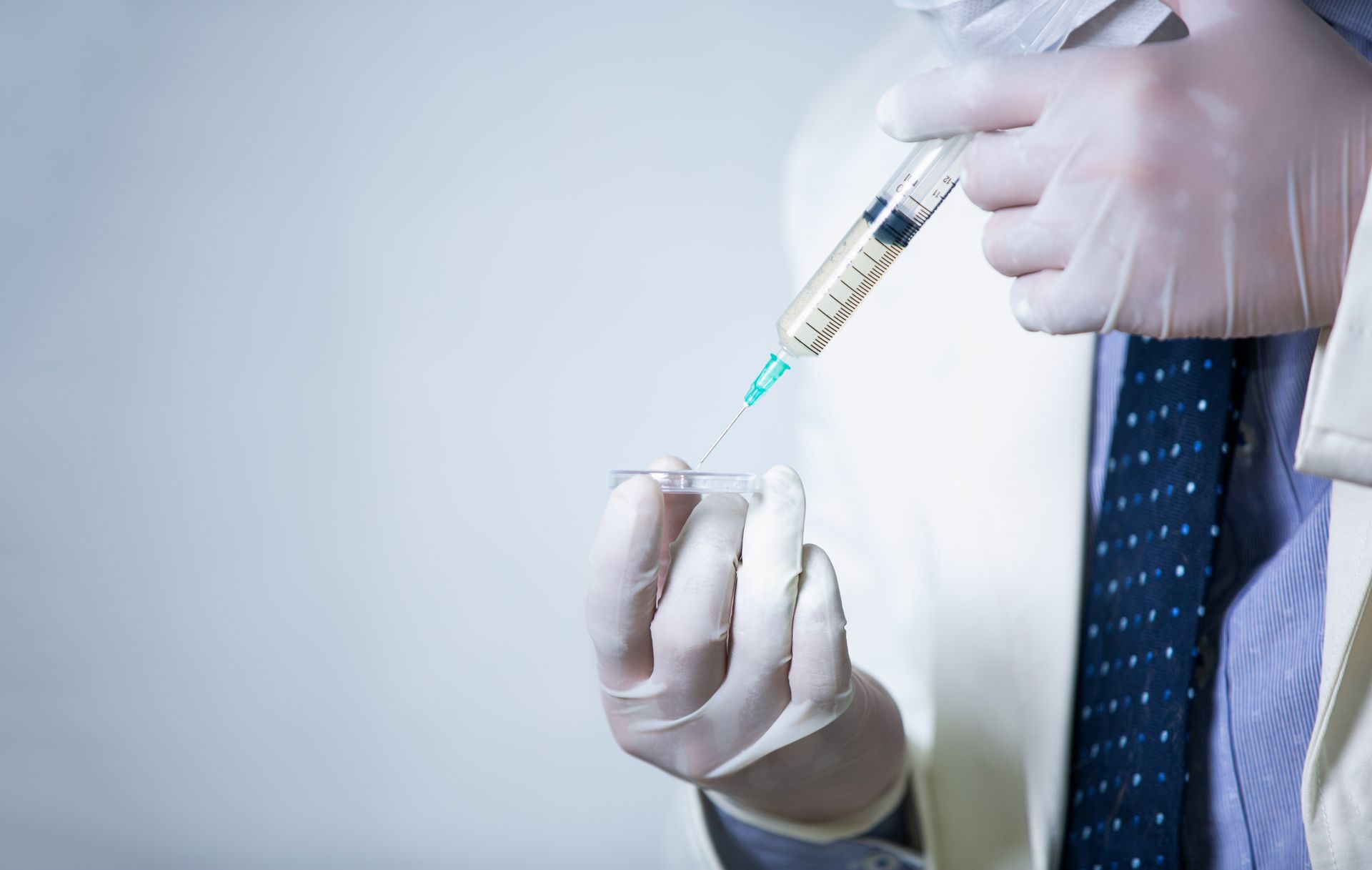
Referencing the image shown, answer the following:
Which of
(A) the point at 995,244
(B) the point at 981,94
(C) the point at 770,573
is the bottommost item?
(C) the point at 770,573

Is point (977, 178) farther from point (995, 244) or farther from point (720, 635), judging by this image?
point (720, 635)

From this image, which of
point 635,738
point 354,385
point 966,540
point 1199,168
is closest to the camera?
point 1199,168

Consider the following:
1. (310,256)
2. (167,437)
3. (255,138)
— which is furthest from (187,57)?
(167,437)

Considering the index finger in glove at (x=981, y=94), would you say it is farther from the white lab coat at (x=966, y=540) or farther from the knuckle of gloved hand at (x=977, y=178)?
the white lab coat at (x=966, y=540)

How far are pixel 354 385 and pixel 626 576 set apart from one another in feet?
2.15

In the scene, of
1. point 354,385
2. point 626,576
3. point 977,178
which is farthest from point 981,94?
point 354,385

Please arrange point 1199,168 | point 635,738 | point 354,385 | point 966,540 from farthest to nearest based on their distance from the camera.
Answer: point 354,385 < point 966,540 < point 635,738 < point 1199,168

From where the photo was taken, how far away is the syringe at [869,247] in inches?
28.7

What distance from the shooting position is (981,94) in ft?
2.05

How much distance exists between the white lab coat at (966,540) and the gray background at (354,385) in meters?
0.24

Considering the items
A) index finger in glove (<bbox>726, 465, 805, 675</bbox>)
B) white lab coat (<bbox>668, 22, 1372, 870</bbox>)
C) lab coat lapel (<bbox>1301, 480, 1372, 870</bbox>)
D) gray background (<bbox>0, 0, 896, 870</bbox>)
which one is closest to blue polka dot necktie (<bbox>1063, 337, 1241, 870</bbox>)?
white lab coat (<bbox>668, 22, 1372, 870</bbox>)

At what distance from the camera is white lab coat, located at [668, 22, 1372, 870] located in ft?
2.13

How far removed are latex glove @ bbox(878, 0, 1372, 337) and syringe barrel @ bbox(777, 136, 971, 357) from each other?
12 cm

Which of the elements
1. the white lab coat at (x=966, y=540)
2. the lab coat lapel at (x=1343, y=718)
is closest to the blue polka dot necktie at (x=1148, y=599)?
the white lab coat at (x=966, y=540)
